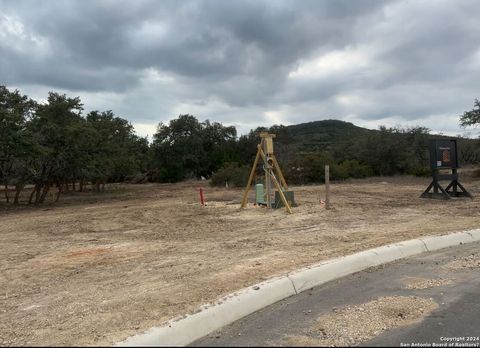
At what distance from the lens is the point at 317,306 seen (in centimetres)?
515

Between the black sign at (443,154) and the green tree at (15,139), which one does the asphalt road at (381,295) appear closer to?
the black sign at (443,154)

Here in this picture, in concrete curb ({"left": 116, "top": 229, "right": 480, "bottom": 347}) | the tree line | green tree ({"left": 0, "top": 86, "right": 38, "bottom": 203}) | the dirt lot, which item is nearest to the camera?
concrete curb ({"left": 116, "top": 229, "right": 480, "bottom": 347})

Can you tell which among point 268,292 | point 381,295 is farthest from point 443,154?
point 268,292

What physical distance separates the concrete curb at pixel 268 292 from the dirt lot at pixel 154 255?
0.94 feet

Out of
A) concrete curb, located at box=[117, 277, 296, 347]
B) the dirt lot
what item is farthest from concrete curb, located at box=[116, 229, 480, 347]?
the dirt lot

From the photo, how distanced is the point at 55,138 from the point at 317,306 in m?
21.0

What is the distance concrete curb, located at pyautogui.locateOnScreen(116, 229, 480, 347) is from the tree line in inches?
677

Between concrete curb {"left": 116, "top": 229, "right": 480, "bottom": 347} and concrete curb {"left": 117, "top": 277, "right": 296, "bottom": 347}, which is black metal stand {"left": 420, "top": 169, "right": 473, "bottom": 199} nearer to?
concrete curb {"left": 116, "top": 229, "right": 480, "bottom": 347}

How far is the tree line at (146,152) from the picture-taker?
2306 cm

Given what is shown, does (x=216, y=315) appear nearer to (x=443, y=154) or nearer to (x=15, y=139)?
(x=443, y=154)

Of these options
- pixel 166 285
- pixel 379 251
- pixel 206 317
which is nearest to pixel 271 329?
pixel 206 317

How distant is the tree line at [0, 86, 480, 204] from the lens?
75.7 ft

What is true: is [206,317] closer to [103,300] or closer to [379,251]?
[103,300]

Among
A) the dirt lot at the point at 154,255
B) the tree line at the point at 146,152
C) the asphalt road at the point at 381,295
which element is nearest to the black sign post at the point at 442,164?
the dirt lot at the point at 154,255
